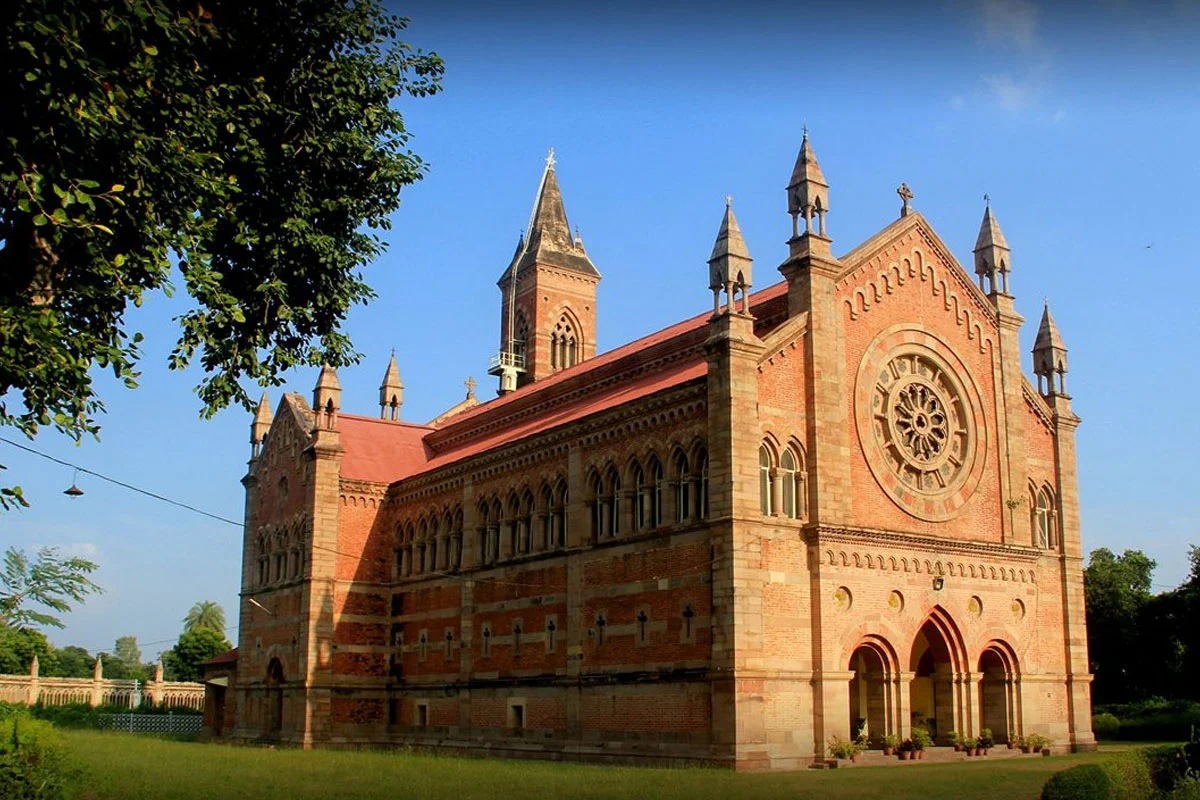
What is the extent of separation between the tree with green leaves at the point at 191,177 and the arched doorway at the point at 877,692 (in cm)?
1952

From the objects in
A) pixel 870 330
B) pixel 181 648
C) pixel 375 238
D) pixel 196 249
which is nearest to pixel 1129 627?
pixel 870 330

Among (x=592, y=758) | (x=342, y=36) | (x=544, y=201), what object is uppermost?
(x=544, y=201)

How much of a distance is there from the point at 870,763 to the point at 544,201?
47448mm

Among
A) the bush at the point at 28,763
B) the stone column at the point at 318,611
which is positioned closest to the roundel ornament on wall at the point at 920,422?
the bush at the point at 28,763

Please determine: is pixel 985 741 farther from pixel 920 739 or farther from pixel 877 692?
pixel 877 692

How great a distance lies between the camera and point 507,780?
2892 centimetres

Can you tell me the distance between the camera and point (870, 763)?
33.3m

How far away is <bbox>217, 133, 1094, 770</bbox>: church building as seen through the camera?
33656 millimetres

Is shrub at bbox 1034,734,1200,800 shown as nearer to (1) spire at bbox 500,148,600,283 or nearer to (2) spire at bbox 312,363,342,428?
(2) spire at bbox 312,363,342,428

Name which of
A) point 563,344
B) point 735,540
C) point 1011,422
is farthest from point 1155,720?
point 563,344

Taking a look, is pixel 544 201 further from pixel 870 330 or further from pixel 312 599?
pixel 870 330

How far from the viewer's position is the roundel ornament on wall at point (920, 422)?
37.2 metres

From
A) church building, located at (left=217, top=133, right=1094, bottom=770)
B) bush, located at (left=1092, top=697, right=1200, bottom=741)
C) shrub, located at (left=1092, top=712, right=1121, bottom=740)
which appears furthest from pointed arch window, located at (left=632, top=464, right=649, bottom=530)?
shrub, located at (left=1092, top=712, right=1121, bottom=740)

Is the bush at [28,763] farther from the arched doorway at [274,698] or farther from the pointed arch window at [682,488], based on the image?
the arched doorway at [274,698]
